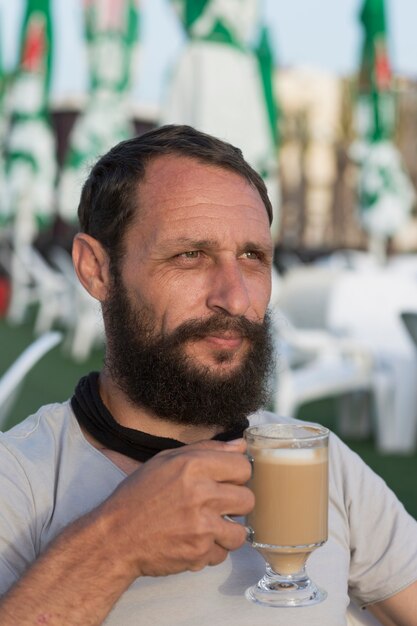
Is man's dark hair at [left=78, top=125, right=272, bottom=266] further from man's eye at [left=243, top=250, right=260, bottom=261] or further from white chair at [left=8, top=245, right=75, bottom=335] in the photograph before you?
white chair at [left=8, top=245, right=75, bottom=335]

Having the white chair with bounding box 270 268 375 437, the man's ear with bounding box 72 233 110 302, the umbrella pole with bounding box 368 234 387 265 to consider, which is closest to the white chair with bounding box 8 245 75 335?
the umbrella pole with bounding box 368 234 387 265

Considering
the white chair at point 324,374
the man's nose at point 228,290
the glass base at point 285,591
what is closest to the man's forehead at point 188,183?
the man's nose at point 228,290

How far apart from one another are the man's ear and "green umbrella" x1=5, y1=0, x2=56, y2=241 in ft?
29.6

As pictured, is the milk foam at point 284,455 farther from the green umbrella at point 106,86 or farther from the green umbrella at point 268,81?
the green umbrella at point 106,86

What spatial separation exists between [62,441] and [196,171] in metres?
0.52

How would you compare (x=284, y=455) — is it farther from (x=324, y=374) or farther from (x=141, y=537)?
(x=324, y=374)

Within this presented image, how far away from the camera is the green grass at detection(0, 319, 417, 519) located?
509 cm

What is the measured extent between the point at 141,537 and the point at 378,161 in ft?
32.7

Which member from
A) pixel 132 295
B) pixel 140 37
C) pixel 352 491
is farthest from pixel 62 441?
pixel 140 37

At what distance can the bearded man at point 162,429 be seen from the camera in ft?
4.13

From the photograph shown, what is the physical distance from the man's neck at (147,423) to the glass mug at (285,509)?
0.30 metres

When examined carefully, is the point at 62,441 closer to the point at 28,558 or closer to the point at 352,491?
the point at 28,558

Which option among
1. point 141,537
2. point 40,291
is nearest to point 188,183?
point 141,537

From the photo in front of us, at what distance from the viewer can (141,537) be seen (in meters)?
1.23
